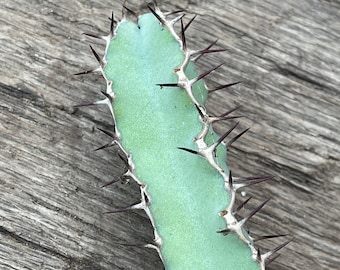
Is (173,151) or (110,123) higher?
(173,151)

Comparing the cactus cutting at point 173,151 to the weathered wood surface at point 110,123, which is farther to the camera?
the weathered wood surface at point 110,123

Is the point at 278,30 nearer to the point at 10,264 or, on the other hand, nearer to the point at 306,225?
the point at 306,225

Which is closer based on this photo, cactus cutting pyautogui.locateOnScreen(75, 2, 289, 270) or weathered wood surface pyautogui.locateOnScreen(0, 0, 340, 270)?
cactus cutting pyautogui.locateOnScreen(75, 2, 289, 270)

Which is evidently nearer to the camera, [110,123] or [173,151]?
[173,151]
